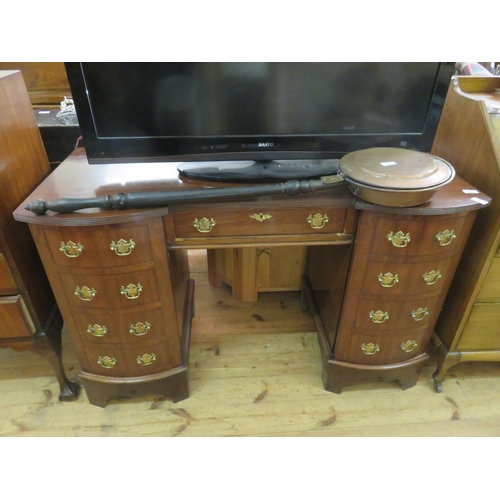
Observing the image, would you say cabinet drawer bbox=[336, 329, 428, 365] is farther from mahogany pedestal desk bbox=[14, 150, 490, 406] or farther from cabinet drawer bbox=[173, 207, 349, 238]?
cabinet drawer bbox=[173, 207, 349, 238]

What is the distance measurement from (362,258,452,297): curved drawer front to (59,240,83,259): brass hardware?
79 cm

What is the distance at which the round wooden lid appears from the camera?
2.90ft

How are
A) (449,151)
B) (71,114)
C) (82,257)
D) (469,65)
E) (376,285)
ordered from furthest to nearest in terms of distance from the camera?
(469,65) < (71,114) < (449,151) < (376,285) < (82,257)

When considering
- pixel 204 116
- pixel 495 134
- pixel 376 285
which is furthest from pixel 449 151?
pixel 204 116

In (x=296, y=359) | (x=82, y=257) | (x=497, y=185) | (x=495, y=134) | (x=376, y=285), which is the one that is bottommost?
(x=296, y=359)

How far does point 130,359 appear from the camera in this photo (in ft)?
3.78

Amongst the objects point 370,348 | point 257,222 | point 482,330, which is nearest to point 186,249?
point 257,222

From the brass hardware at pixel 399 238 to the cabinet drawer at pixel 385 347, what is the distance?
35 cm

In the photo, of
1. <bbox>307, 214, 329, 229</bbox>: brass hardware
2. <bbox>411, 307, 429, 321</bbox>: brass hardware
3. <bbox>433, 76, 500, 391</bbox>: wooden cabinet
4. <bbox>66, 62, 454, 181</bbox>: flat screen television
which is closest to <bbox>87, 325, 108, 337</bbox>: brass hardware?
<bbox>66, 62, 454, 181</bbox>: flat screen television

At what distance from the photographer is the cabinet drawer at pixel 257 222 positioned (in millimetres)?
966

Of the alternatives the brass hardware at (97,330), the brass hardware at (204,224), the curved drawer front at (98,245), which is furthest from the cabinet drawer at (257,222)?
the brass hardware at (97,330)

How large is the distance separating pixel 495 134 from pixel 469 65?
0.75 metres

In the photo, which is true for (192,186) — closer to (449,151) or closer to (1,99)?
(1,99)

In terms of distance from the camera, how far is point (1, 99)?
0.99 m
